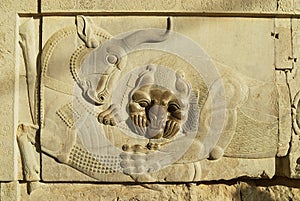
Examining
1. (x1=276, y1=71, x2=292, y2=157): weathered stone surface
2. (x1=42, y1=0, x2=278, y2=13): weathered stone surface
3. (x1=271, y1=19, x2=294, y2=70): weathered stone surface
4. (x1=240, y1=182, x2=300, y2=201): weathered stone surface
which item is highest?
(x1=42, y1=0, x2=278, y2=13): weathered stone surface

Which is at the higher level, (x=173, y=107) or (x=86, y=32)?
(x=86, y=32)

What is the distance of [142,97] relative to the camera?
367cm

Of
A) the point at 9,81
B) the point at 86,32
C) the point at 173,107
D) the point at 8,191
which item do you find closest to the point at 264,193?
the point at 173,107

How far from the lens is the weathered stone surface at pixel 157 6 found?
369 cm

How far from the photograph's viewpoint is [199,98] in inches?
146

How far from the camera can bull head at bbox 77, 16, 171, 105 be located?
3.70 meters

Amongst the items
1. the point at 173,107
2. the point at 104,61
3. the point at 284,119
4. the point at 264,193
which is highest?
the point at 104,61

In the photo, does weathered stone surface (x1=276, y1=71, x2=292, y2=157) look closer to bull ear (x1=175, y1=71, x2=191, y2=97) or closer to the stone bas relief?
the stone bas relief

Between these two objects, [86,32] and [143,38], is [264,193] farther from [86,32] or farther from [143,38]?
[86,32]

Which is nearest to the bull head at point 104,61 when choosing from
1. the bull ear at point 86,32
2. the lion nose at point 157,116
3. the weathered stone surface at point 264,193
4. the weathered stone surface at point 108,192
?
the bull ear at point 86,32

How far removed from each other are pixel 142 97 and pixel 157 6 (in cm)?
77

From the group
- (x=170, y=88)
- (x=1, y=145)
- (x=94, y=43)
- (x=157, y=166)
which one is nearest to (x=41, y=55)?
(x=94, y=43)

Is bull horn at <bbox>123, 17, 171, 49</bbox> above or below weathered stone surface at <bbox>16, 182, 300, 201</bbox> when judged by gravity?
above

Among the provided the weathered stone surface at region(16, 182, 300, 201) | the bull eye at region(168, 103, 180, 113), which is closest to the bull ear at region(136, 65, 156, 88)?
the bull eye at region(168, 103, 180, 113)
